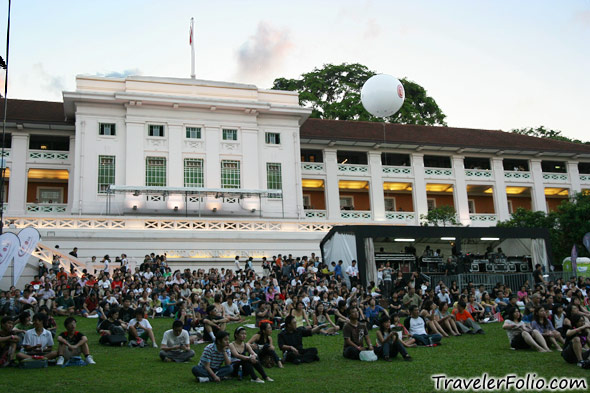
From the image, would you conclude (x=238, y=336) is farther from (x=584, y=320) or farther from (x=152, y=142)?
(x=152, y=142)

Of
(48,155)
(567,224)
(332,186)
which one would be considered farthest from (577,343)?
(48,155)

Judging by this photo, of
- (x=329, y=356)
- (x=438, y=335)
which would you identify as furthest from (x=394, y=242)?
(x=329, y=356)

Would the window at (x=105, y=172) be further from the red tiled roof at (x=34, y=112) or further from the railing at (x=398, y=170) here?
the railing at (x=398, y=170)

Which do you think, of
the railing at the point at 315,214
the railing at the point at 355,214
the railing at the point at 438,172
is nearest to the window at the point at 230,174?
the railing at the point at 315,214

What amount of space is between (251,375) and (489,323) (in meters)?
10.3

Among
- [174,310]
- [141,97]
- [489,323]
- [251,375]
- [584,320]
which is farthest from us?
[141,97]

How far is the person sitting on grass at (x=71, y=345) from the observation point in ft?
39.4

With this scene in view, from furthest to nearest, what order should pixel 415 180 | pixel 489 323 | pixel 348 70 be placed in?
pixel 348 70 < pixel 415 180 < pixel 489 323

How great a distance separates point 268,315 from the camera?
52.4 feet

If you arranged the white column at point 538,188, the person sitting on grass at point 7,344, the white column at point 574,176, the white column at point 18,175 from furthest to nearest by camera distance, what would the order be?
the white column at point 574,176, the white column at point 538,188, the white column at point 18,175, the person sitting on grass at point 7,344

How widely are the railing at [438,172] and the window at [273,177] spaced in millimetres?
11839

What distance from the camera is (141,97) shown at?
3769cm

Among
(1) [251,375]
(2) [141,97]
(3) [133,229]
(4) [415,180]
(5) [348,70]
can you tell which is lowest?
(1) [251,375]

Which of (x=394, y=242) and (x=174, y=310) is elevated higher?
(x=394, y=242)
